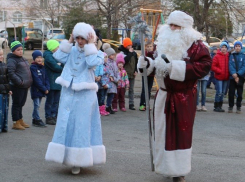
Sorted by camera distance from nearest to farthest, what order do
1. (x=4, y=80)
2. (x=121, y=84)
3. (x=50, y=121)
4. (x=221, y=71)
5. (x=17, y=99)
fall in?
(x=4, y=80) → (x=17, y=99) → (x=50, y=121) → (x=121, y=84) → (x=221, y=71)

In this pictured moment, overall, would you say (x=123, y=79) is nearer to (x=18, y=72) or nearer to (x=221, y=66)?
(x=221, y=66)

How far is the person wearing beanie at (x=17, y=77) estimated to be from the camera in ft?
30.5

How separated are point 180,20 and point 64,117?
1900 millimetres

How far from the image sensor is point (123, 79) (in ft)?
40.6

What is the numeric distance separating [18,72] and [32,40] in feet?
109

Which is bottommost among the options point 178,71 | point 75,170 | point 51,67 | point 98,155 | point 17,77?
point 75,170

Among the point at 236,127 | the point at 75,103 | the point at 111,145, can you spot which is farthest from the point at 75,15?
the point at 75,103

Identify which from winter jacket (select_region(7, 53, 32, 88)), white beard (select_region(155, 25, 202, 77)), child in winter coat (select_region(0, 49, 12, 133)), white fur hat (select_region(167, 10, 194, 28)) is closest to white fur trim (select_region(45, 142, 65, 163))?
white beard (select_region(155, 25, 202, 77))

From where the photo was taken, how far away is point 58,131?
6.39 metres

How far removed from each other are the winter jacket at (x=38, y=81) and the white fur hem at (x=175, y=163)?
442 centimetres

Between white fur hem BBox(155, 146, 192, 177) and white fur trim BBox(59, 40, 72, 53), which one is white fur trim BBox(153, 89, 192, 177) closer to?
white fur hem BBox(155, 146, 192, 177)

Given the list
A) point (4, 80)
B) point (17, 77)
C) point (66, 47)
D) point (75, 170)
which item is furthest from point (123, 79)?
point (75, 170)

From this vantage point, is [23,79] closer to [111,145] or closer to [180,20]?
[111,145]

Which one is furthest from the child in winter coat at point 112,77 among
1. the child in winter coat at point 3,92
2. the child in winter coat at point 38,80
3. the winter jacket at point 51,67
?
the child in winter coat at point 3,92
